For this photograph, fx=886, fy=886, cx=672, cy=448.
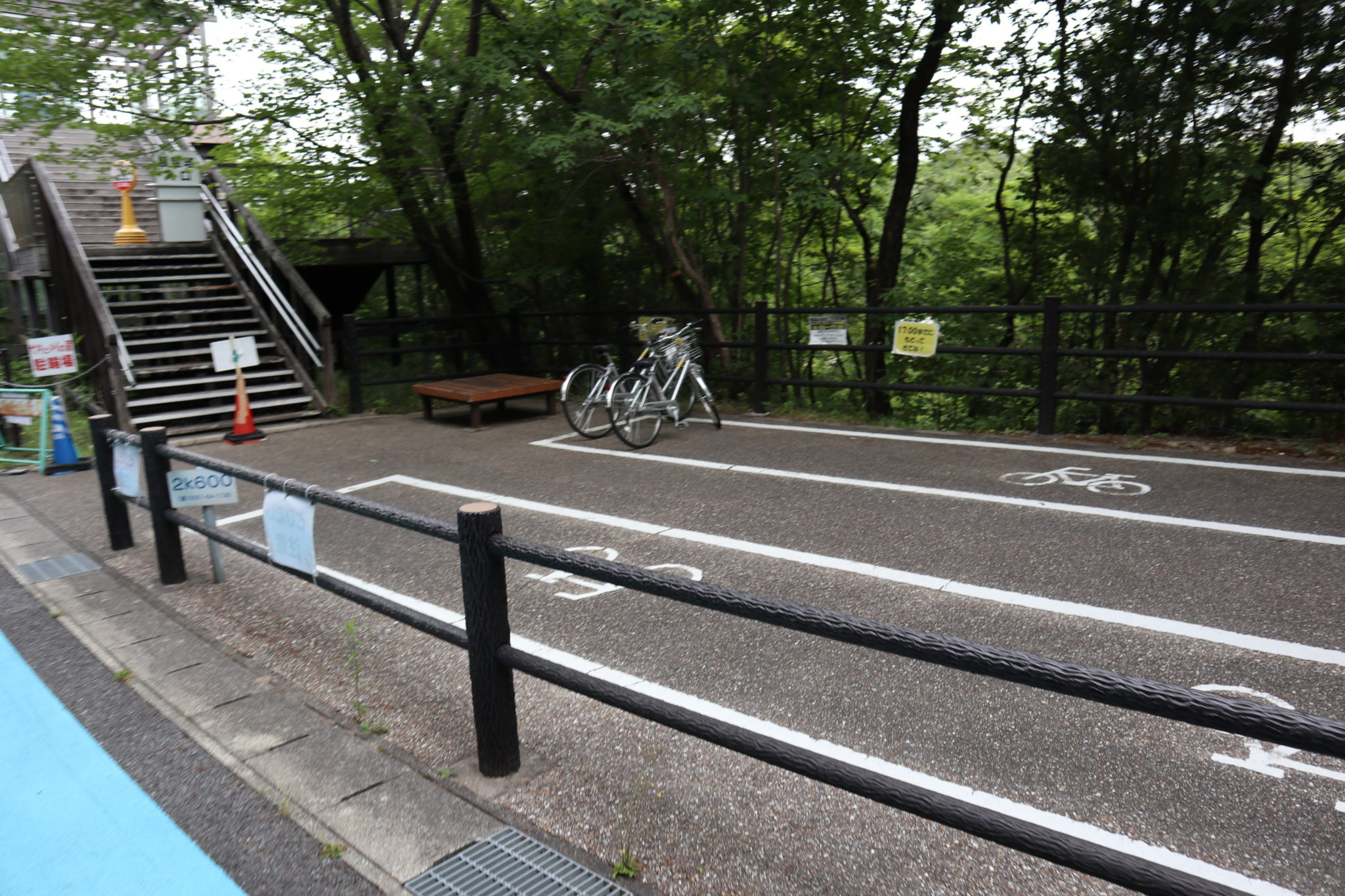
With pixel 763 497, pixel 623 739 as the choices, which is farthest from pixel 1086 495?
pixel 623 739

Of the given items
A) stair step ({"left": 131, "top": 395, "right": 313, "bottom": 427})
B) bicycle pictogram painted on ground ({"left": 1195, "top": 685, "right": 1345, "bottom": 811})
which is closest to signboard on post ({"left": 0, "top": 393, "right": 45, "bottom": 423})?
stair step ({"left": 131, "top": 395, "right": 313, "bottom": 427})

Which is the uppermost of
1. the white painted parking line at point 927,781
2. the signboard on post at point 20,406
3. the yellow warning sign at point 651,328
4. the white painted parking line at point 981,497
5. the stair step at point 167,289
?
the stair step at point 167,289

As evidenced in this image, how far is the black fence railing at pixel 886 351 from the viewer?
7609 millimetres

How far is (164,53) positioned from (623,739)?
11781 mm

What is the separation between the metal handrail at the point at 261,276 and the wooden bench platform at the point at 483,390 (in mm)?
1645

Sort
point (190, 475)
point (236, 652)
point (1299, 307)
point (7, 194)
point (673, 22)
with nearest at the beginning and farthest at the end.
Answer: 1. point (236, 652)
2. point (190, 475)
3. point (1299, 307)
4. point (673, 22)
5. point (7, 194)

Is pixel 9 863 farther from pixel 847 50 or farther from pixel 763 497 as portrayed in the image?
pixel 847 50

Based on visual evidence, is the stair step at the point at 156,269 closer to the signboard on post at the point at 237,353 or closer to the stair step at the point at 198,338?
the stair step at the point at 198,338

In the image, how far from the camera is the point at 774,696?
3605 mm

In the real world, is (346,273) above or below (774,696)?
above

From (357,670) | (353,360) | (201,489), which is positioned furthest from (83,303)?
(357,670)

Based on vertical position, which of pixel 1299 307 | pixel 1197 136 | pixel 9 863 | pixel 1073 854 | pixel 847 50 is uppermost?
pixel 847 50

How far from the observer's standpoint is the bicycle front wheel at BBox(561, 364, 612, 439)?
943 centimetres

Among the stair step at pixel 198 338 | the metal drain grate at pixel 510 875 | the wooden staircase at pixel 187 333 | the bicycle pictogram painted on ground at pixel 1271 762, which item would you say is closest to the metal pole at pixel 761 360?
the wooden staircase at pixel 187 333
